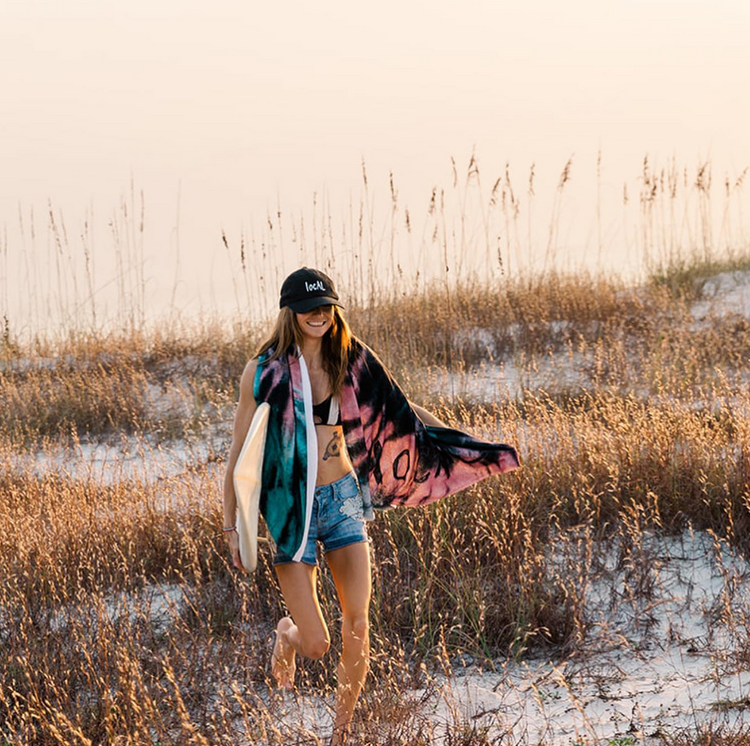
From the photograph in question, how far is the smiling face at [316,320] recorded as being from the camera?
3.65m

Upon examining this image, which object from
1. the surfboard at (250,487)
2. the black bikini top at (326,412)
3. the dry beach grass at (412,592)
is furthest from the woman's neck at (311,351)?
the dry beach grass at (412,592)

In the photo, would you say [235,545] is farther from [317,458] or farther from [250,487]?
[317,458]

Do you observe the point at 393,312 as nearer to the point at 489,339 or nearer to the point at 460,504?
the point at 489,339

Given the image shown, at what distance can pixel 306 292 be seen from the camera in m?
3.62

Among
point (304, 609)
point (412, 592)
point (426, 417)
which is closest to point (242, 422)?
point (304, 609)

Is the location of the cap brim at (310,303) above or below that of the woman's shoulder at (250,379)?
above

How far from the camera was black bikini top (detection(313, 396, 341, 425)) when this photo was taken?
377 cm

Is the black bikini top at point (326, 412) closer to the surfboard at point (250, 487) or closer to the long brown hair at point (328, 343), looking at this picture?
the long brown hair at point (328, 343)

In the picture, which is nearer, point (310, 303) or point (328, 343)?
point (310, 303)

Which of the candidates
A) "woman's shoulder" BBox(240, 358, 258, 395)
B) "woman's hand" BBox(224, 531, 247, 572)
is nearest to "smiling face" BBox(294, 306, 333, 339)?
"woman's shoulder" BBox(240, 358, 258, 395)

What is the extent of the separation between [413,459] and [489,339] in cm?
703

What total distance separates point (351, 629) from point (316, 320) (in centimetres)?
119

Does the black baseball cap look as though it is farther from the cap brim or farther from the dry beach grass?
the dry beach grass

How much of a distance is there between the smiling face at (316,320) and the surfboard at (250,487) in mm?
366
